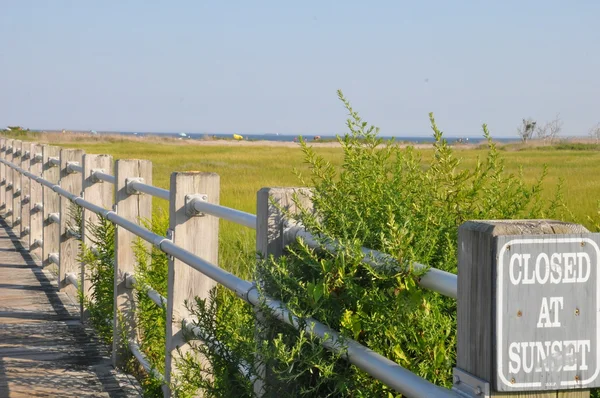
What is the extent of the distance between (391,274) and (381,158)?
1.97ft

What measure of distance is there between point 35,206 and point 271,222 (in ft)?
26.5

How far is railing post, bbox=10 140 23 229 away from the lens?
12.1m

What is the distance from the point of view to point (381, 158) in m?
2.62

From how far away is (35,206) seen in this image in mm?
10422

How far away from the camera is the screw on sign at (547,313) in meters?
1.57

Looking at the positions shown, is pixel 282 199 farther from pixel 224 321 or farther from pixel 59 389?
pixel 59 389

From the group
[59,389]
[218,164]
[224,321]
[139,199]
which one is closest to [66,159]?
[139,199]


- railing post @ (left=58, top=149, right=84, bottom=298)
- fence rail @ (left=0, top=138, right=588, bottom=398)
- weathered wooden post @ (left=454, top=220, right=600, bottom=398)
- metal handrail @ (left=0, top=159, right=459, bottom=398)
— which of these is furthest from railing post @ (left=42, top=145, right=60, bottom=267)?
weathered wooden post @ (left=454, top=220, right=600, bottom=398)

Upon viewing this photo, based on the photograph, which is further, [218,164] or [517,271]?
[218,164]

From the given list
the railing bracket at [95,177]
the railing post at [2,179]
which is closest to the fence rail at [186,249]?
the railing bracket at [95,177]

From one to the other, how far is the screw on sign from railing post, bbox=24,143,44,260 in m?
8.94

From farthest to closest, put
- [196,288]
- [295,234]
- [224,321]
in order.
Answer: [196,288] < [224,321] < [295,234]

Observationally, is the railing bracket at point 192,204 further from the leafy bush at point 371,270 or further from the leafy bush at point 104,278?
the leafy bush at point 104,278

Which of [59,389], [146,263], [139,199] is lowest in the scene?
[59,389]
